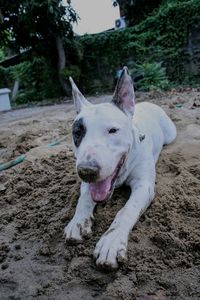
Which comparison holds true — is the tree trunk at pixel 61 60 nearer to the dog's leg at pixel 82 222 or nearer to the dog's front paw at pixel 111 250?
the dog's leg at pixel 82 222

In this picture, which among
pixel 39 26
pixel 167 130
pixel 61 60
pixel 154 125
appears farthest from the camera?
pixel 61 60

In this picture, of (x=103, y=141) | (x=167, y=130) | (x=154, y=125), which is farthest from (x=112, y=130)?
(x=167, y=130)

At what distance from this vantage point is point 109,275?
5.71 ft

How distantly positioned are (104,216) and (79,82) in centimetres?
1185

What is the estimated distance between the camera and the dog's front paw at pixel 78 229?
6.70 ft

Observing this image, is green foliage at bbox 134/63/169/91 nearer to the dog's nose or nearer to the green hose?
the green hose

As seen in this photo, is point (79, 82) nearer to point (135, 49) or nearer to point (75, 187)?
point (135, 49)

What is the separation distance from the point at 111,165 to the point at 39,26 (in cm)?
1132

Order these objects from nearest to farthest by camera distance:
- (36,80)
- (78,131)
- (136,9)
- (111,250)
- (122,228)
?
(111,250) < (122,228) < (78,131) < (136,9) < (36,80)

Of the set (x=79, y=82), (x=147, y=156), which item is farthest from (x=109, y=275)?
(x=79, y=82)

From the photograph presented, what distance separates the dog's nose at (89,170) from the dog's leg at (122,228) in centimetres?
32

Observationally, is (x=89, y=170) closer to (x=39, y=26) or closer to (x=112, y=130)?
(x=112, y=130)

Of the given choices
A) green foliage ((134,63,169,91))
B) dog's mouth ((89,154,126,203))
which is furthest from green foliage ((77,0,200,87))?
dog's mouth ((89,154,126,203))

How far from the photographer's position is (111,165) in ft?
6.57
